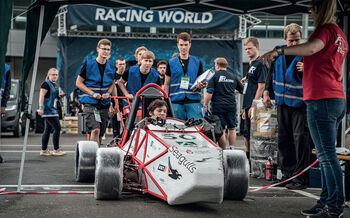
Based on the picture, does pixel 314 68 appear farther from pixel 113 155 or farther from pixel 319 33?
pixel 113 155

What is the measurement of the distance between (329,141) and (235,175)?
1302 millimetres

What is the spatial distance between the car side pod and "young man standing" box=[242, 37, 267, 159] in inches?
141

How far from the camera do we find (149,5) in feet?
24.3

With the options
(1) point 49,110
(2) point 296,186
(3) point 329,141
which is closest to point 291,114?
(2) point 296,186

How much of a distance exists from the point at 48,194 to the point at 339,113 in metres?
3.35

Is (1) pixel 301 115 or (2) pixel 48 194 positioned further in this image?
(1) pixel 301 115

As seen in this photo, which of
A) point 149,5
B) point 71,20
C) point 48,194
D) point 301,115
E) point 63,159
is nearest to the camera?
point 48,194

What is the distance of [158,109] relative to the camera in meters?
6.32

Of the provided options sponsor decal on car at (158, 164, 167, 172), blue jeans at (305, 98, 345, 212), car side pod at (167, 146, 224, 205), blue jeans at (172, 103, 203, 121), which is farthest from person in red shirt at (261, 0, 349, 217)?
blue jeans at (172, 103, 203, 121)

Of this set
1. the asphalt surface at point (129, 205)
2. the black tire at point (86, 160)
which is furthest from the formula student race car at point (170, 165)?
the black tire at point (86, 160)

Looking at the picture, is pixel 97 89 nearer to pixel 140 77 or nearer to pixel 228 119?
pixel 140 77

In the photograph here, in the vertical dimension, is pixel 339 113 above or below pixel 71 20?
below

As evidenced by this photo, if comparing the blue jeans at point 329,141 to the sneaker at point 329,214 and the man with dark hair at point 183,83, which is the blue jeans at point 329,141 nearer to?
the sneaker at point 329,214

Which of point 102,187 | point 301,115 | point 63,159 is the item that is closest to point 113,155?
point 102,187
